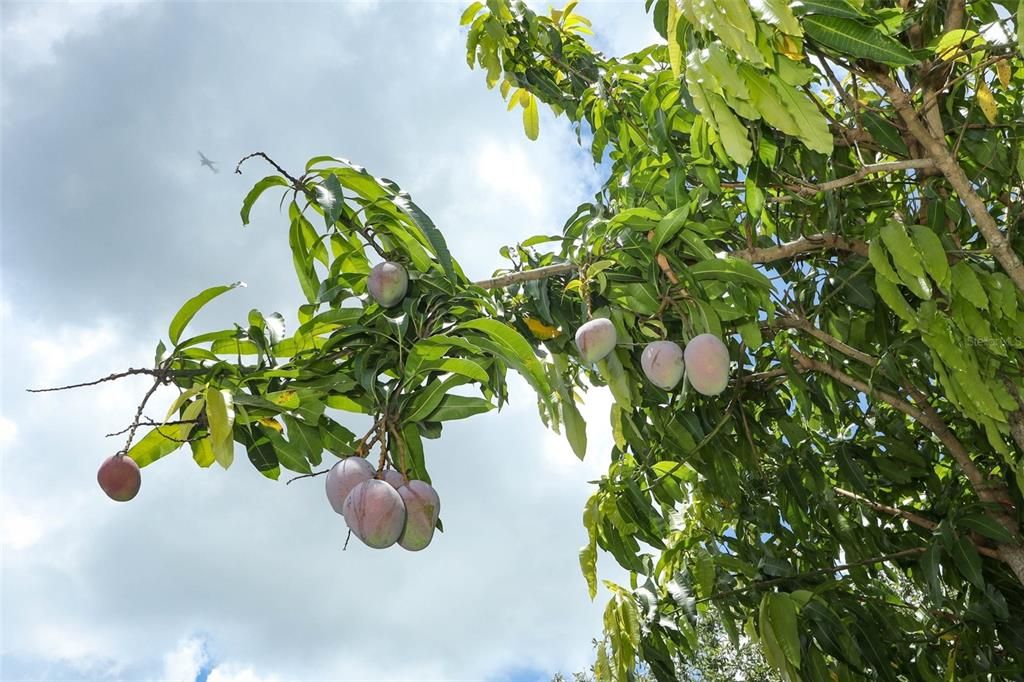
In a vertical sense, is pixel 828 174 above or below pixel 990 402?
above

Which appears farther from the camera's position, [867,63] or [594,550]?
[594,550]

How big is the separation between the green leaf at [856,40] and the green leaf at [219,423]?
1086 millimetres

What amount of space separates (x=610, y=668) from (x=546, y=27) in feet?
6.48

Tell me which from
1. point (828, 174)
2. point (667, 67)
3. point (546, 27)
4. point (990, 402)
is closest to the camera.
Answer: point (990, 402)

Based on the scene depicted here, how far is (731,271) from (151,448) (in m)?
1.08

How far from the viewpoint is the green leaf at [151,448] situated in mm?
1516

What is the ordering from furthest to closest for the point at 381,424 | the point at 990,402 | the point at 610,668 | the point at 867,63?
the point at 610,668 → the point at 867,63 → the point at 990,402 → the point at 381,424

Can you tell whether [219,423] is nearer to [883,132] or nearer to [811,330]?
[811,330]

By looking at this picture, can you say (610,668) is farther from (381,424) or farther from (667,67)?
(667,67)

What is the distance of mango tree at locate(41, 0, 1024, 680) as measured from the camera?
4.87 feet

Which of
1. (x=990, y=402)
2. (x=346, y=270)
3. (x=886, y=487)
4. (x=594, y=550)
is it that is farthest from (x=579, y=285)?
(x=886, y=487)

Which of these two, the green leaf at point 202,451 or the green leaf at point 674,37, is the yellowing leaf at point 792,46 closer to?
the green leaf at point 674,37

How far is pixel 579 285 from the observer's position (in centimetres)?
167

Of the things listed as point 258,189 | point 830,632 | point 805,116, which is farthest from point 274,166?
point 830,632
